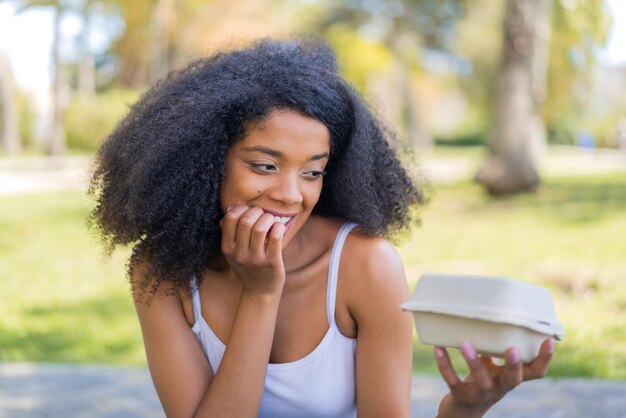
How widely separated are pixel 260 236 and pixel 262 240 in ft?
0.04

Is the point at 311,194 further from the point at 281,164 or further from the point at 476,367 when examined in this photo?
the point at 476,367

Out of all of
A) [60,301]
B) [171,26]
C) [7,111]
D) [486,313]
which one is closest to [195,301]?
[486,313]

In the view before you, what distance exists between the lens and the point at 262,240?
197 centimetres

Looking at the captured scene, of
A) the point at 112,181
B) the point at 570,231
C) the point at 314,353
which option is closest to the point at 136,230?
the point at 112,181

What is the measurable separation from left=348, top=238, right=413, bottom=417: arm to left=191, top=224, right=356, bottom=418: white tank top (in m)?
0.06

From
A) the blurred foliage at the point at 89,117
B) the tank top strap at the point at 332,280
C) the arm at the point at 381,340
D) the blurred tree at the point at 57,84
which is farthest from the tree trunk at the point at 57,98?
the arm at the point at 381,340

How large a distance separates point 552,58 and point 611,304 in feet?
69.2

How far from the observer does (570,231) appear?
8578 millimetres

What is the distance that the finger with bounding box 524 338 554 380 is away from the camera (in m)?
1.62

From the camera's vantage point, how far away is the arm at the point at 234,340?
78.7 inches

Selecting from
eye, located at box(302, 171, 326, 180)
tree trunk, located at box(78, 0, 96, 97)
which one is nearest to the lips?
eye, located at box(302, 171, 326, 180)

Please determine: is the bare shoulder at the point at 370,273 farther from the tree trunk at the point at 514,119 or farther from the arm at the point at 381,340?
the tree trunk at the point at 514,119

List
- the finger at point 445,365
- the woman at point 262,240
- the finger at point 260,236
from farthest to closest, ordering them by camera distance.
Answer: the woman at point 262,240 < the finger at point 260,236 < the finger at point 445,365

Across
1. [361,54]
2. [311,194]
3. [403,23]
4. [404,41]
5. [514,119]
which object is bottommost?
[311,194]
